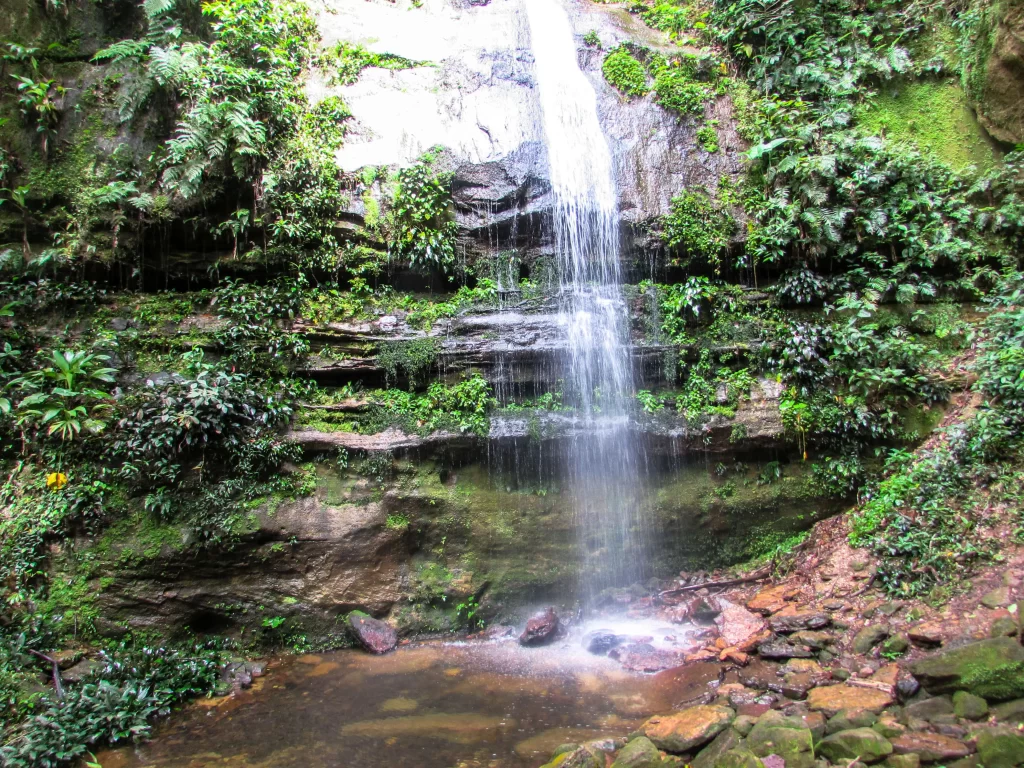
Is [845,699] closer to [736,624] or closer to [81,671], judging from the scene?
[736,624]

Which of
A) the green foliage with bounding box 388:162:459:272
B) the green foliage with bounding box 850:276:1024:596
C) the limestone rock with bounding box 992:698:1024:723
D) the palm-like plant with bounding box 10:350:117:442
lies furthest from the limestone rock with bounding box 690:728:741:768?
the palm-like plant with bounding box 10:350:117:442

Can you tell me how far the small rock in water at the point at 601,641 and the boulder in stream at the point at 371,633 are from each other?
245 centimetres

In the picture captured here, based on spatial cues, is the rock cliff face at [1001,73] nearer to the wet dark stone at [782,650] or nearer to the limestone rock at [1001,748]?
the wet dark stone at [782,650]

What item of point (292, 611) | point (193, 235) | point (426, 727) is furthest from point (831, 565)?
point (193, 235)

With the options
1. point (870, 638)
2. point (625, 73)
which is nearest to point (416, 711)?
point (870, 638)

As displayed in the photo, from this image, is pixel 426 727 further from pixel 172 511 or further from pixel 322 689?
pixel 172 511

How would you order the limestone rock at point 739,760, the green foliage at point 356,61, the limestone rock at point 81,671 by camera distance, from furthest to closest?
the green foliage at point 356,61, the limestone rock at point 81,671, the limestone rock at point 739,760

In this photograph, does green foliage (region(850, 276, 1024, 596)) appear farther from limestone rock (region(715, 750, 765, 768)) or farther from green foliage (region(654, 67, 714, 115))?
green foliage (region(654, 67, 714, 115))

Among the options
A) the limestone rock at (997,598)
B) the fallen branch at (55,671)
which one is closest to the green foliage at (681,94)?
the limestone rock at (997,598)

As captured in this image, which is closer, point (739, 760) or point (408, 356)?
point (739, 760)

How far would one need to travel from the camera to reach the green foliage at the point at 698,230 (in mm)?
8742

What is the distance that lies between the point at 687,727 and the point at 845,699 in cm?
142

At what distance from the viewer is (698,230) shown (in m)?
8.77

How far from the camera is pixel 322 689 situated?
240 inches
